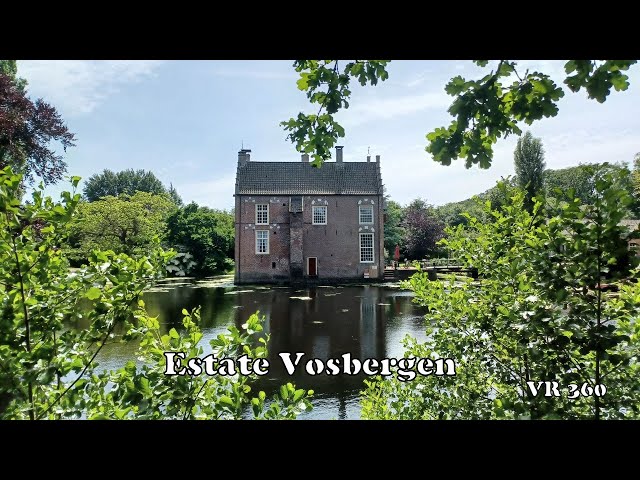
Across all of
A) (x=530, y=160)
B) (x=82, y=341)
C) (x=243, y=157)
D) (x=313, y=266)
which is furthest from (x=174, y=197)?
(x=82, y=341)

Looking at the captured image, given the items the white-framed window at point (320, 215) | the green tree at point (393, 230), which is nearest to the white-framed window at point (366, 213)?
the white-framed window at point (320, 215)

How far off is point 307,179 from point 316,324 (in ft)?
48.2

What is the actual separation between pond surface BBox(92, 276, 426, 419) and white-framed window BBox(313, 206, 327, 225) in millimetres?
6897

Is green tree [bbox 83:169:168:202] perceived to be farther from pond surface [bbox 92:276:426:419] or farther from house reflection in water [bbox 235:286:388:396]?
house reflection in water [bbox 235:286:388:396]

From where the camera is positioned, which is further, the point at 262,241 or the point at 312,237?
the point at 312,237

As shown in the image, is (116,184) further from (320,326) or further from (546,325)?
(546,325)

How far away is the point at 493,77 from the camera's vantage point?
1700 millimetres

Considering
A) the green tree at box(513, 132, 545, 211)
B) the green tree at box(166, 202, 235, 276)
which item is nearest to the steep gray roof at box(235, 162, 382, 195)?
the green tree at box(166, 202, 235, 276)

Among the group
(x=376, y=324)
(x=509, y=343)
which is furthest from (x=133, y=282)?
(x=376, y=324)

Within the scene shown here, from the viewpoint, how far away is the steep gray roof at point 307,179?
902 inches

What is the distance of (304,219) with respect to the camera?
2312 cm

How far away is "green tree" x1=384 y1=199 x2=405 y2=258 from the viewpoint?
28609 millimetres

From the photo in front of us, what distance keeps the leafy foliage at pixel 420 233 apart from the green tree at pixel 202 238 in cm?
1208
